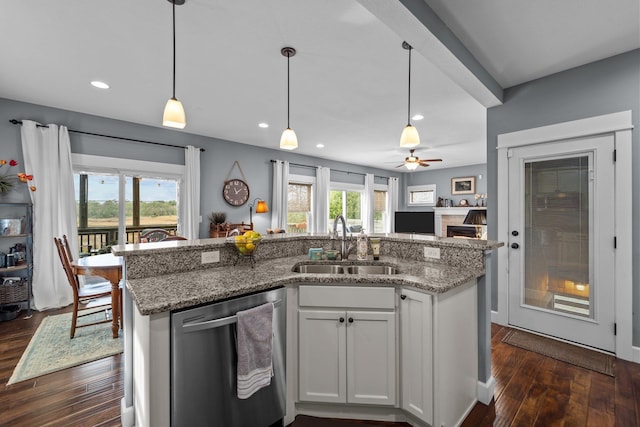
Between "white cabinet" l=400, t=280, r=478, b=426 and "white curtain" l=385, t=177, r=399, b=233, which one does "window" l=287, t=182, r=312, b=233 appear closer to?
"white curtain" l=385, t=177, r=399, b=233

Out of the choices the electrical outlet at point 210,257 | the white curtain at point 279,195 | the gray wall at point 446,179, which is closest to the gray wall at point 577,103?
the electrical outlet at point 210,257

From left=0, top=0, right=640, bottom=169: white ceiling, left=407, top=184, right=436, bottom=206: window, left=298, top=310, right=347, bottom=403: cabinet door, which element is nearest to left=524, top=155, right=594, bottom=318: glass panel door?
left=0, top=0, right=640, bottom=169: white ceiling

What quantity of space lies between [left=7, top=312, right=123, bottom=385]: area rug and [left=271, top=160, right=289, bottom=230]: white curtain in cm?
337

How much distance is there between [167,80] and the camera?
2.92 m

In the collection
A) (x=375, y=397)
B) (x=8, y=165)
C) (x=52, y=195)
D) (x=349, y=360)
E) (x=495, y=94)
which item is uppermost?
(x=495, y=94)

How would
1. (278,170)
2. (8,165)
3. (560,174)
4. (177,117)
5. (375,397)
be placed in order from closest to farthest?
(375,397) < (177,117) < (560,174) < (8,165) < (278,170)

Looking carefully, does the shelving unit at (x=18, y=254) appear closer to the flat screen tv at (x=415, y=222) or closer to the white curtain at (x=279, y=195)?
the white curtain at (x=279, y=195)

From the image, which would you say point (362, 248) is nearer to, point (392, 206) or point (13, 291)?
point (13, 291)

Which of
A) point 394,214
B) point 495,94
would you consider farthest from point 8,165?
point 394,214

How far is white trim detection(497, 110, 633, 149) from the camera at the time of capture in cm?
241

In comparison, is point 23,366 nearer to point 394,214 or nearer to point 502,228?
point 502,228

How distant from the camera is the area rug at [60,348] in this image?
2.28 metres

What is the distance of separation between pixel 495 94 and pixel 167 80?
3.33 metres

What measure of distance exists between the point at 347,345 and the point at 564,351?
2218 mm
